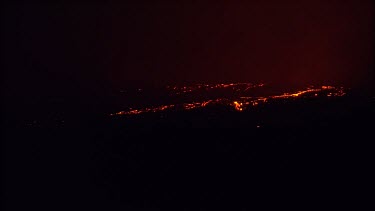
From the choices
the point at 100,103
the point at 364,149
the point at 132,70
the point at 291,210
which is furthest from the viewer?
the point at 132,70

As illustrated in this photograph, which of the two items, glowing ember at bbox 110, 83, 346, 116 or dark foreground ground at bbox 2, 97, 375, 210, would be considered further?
glowing ember at bbox 110, 83, 346, 116

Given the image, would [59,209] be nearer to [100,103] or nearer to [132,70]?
[100,103]

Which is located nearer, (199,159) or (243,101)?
(199,159)

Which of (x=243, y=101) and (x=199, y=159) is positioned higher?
(x=243, y=101)

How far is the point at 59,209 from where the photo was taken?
3.09 ft

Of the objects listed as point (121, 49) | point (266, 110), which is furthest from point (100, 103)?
point (266, 110)

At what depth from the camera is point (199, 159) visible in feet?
3.34

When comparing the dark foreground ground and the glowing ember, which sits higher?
the glowing ember

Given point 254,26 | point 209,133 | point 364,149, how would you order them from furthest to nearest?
point 254,26 → point 209,133 → point 364,149

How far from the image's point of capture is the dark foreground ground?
93cm

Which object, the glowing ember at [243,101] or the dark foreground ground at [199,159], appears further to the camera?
the glowing ember at [243,101]

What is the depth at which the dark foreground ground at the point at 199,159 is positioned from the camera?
3.04ft

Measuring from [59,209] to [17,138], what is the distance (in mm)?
340

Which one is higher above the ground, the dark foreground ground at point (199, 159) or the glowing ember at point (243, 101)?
the glowing ember at point (243, 101)
